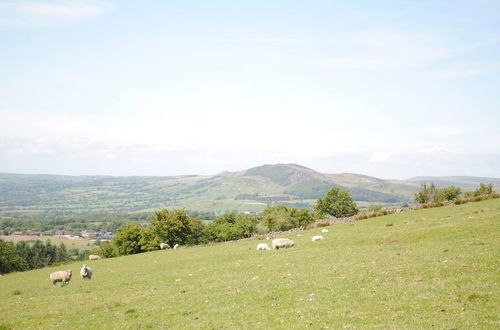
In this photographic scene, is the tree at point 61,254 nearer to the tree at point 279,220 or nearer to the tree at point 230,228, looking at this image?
the tree at point 230,228

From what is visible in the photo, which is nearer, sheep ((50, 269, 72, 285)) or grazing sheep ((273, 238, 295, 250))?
sheep ((50, 269, 72, 285))

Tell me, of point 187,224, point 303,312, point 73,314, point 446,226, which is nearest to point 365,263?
point 303,312

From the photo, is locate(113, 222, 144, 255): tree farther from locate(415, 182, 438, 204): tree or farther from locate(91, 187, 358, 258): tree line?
locate(415, 182, 438, 204): tree

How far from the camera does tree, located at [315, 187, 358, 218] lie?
99.9m

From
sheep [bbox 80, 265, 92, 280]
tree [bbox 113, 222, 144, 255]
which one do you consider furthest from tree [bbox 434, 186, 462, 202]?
sheep [bbox 80, 265, 92, 280]

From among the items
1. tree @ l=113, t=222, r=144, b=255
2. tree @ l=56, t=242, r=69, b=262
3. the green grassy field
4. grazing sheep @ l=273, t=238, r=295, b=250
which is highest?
the green grassy field

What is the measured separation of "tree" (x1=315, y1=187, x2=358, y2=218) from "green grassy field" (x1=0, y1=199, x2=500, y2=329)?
6950cm

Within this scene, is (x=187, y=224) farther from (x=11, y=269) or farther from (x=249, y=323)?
(x=249, y=323)

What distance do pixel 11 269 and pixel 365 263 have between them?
368 ft

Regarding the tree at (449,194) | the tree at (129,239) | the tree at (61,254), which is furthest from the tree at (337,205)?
the tree at (61,254)

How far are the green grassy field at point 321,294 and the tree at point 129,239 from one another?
53661 mm

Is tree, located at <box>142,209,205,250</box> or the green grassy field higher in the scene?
the green grassy field

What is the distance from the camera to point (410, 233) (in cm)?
3178

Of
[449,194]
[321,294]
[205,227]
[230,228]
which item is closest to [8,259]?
[205,227]
